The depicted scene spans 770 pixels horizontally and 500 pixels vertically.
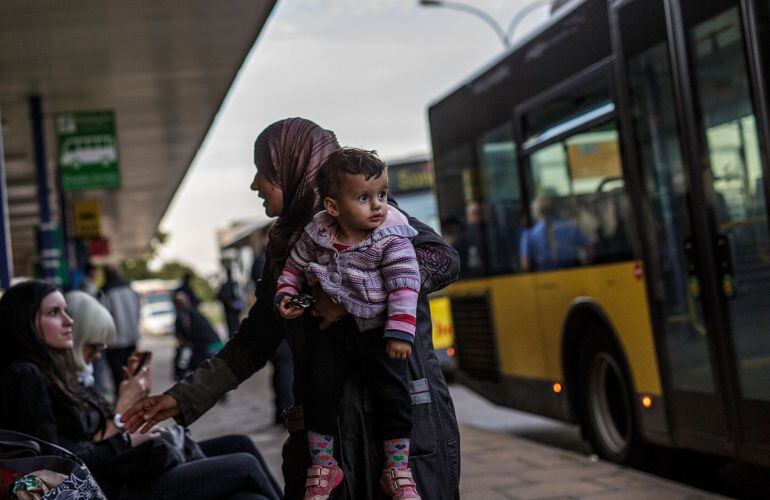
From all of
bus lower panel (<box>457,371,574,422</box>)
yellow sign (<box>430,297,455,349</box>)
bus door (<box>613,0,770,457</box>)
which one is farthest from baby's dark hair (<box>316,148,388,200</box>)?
yellow sign (<box>430,297,455,349</box>)

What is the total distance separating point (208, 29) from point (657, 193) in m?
7.35

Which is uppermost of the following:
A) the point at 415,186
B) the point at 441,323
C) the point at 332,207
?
the point at 415,186

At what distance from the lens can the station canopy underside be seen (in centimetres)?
1199

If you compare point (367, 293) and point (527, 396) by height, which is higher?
point (367, 293)

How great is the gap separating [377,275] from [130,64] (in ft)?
40.2

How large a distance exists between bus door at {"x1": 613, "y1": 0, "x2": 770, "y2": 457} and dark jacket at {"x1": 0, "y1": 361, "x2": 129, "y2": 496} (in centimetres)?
324

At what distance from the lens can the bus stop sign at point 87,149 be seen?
54.0 ft

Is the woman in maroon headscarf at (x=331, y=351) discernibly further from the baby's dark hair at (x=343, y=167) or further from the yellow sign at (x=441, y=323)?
the yellow sign at (x=441, y=323)

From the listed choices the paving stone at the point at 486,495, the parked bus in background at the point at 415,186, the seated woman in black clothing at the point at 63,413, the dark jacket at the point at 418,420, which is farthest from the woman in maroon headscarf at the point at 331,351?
the parked bus in background at the point at 415,186

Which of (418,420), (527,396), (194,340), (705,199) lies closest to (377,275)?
(418,420)

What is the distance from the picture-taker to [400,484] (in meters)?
2.66

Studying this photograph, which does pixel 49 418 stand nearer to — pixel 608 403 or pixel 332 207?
pixel 332 207

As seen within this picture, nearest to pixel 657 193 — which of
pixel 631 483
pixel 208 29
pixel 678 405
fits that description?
pixel 678 405

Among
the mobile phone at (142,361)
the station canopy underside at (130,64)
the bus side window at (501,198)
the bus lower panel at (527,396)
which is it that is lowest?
the bus lower panel at (527,396)
